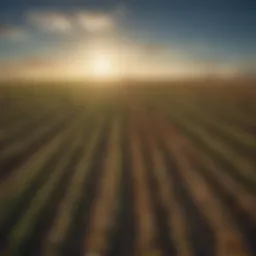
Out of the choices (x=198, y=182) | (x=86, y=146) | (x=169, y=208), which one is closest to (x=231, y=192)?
(x=198, y=182)

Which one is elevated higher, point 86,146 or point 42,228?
point 86,146

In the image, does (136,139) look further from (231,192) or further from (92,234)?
(92,234)

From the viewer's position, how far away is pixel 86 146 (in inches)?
432

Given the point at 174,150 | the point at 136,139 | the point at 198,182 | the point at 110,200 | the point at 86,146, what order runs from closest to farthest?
the point at 110,200 → the point at 198,182 → the point at 174,150 → the point at 86,146 → the point at 136,139

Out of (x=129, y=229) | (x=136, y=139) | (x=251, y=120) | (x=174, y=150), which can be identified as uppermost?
(x=251, y=120)

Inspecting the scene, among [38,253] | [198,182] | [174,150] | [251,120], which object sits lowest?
[38,253]

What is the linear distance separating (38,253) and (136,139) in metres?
7.45

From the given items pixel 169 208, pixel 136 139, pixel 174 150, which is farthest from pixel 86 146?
pixel 169 208

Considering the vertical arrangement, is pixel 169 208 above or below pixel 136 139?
below

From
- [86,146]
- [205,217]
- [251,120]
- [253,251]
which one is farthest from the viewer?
[251,120]

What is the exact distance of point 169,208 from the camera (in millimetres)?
6309

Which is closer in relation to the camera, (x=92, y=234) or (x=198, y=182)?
(x=92, y=234)

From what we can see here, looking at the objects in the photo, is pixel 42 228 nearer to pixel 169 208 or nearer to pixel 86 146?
pixel 169 208

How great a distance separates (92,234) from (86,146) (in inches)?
222
